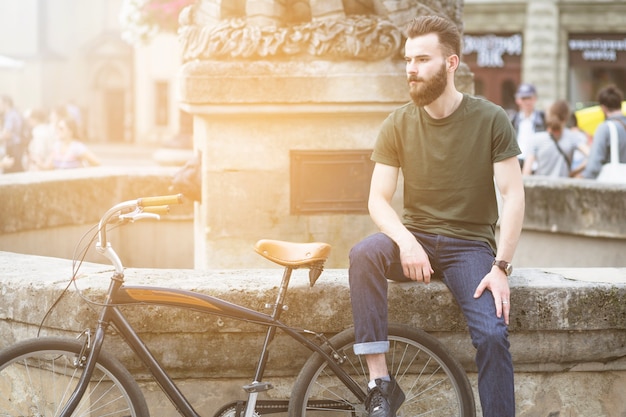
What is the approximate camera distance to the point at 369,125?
6.10m

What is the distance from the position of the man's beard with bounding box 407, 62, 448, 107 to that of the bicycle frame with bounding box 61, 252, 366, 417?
837mm

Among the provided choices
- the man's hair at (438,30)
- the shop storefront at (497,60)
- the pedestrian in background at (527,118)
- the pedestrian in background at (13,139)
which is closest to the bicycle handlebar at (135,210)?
the man's hair at (438,30)

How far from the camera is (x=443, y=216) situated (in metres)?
4.34

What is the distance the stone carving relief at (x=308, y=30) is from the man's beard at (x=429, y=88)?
5.48ft

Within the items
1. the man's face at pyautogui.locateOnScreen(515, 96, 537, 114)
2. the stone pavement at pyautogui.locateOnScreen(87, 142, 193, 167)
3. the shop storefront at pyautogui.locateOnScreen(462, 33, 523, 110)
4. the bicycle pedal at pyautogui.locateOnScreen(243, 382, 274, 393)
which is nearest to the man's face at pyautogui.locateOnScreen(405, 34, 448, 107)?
the bicycle pedal at pyautogui.locateOnScreen(243, 382, 274, 393)

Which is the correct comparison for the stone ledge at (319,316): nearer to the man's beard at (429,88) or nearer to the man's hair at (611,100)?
the man's beard at (429,88)

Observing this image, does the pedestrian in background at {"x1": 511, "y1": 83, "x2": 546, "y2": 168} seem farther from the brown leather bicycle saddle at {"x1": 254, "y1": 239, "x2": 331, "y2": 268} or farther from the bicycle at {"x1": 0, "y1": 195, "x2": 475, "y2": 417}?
the brown leather bicycle saddle at {"x1": 254, "y1": 239, "x2": 331, "y2": 268}

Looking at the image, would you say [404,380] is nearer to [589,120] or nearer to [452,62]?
[452,62]

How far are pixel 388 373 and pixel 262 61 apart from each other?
2.39m

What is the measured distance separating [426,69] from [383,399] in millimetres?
1273

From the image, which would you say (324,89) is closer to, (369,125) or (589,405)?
(369,125)

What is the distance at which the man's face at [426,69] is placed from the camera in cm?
420

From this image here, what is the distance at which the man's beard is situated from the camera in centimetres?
421

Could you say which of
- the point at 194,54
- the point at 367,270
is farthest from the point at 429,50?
the point at 194,54
